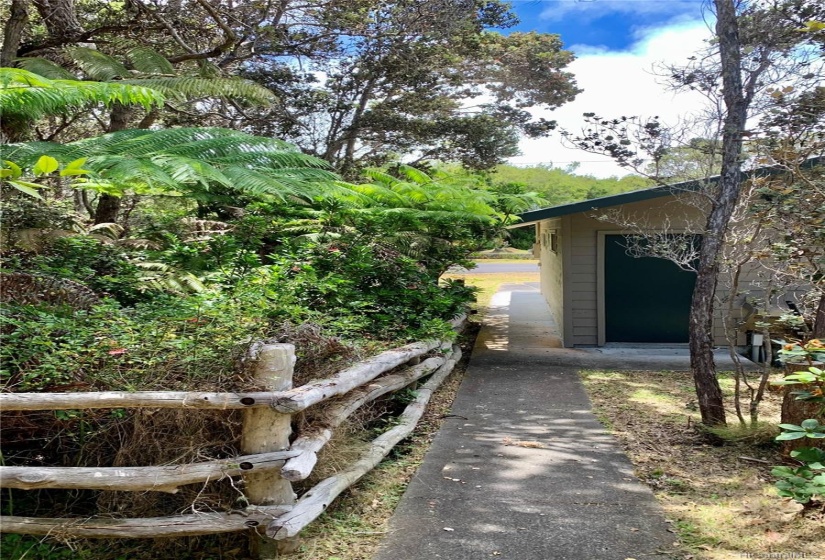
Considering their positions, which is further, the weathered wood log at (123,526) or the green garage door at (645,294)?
the green garage door at (645,294)

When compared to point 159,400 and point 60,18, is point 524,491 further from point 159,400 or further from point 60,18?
point 60,18

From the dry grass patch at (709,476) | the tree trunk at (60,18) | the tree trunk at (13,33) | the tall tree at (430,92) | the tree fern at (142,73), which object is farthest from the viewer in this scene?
the tall tree at (430,92)

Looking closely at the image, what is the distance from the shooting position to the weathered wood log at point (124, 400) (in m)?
2.87

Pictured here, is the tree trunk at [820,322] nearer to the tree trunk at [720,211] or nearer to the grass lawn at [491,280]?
the tree trunk at [720,211]

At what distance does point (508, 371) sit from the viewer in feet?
28.8

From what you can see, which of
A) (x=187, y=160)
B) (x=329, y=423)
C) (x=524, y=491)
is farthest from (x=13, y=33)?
(x=524, y=491)

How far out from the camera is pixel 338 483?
12.0 ft

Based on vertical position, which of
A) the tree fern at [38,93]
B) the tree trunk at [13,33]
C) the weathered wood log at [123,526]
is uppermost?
the tree trunk at [13,33]

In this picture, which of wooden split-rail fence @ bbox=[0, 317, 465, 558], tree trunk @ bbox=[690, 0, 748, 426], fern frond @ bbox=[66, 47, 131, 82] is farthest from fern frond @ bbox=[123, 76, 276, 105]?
tree trunk @ bbox=[690, 0, 748, 426]

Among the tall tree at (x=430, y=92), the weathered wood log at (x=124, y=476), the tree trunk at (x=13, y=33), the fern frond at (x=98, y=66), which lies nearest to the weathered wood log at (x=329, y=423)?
the weathered wood log at (x=124, y=476)

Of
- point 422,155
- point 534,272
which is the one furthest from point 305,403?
point 534,272

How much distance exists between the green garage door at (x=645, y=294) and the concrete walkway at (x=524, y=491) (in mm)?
3768

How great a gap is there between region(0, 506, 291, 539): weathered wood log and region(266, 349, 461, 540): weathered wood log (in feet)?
0.85

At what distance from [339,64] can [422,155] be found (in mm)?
3893
